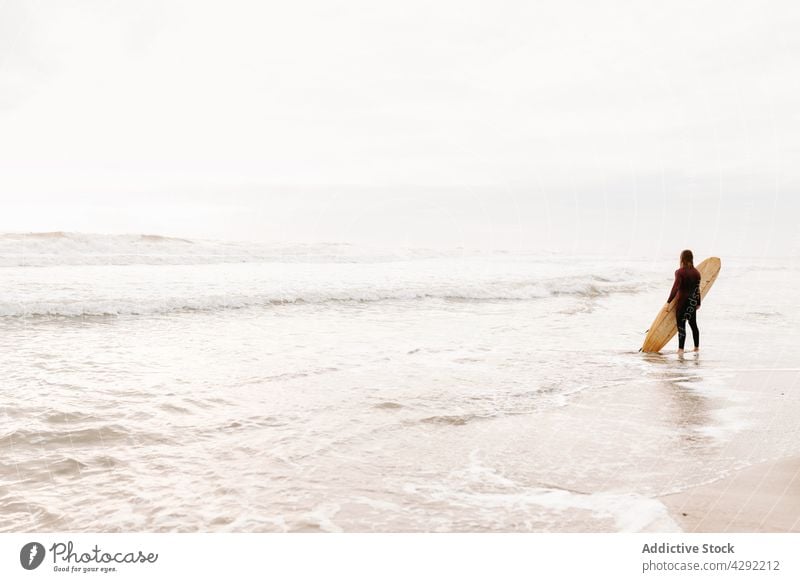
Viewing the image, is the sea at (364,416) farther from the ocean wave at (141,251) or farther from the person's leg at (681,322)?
the ocean wave at (141,251)

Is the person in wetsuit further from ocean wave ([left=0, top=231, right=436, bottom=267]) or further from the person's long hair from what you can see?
ocean wave ([left=0, top=231, right=436, bottom=267])

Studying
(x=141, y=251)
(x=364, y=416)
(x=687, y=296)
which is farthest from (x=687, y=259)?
(x=141, y=251)

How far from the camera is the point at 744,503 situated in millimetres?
3340

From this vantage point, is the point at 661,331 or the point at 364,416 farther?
the point at 661,331

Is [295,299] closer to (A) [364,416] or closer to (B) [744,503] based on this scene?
(A) [364,416]

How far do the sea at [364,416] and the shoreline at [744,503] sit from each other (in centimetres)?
11

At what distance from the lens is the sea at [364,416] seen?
10.9 ft

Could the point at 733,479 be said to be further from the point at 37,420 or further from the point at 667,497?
the point at 37,420

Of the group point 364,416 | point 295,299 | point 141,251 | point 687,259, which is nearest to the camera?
point 364,416

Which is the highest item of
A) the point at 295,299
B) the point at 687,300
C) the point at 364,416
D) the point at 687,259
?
the point at 687,259

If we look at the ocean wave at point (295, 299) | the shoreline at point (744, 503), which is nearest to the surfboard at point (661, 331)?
the shoreline at point (744, 503)

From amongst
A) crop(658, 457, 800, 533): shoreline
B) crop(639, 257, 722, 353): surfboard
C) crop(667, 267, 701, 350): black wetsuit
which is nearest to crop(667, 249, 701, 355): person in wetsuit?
crop(667, 267, 701, 350): black wetsuit

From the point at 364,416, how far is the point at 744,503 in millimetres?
3038

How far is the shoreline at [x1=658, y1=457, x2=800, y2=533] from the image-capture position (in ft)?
10.1
